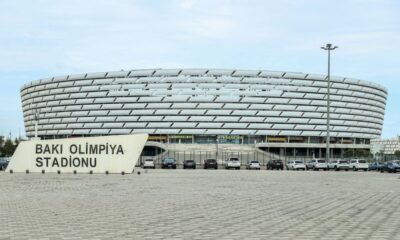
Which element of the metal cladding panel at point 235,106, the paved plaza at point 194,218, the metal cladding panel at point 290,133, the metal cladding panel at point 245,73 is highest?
the metal cladding panel at point 245,73

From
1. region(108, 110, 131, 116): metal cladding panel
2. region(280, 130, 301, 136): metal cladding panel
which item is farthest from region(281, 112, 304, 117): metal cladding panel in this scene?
region(108, 110, 131, 116): metal cladding panel

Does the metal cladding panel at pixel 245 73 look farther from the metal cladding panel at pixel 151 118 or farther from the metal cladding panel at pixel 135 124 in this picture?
the metal cladding panel at pixel 135 124

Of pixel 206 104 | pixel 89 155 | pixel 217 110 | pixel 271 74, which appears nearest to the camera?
pixel 89 155

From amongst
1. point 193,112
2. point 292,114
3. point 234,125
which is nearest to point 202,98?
point 193,112

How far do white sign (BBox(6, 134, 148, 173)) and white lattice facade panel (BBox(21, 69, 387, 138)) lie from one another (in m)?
86.7

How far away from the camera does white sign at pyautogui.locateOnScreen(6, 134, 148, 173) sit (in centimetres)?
3781

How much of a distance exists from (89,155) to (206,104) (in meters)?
89.4

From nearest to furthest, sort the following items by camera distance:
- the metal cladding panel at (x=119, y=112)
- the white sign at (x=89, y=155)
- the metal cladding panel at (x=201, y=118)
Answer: the white sign at (x=89, y=155) → the metal cladding panel at (x=201, y=118) → the metal cladding panel at (x=119, y=112)

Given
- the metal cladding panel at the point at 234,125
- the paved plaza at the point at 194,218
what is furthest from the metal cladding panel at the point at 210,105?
the paved plaza at the point at 194,218

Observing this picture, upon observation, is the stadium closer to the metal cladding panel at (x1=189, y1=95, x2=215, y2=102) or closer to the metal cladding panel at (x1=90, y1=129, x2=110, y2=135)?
the metal cladding panel at (x1=189, y1=95, x2=215, y2=102)

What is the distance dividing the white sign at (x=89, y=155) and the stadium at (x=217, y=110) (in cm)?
8087

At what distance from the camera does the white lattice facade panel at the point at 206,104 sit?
125812 millimetres

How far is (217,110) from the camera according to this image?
4961 inches

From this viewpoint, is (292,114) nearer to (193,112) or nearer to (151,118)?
(193,112)
